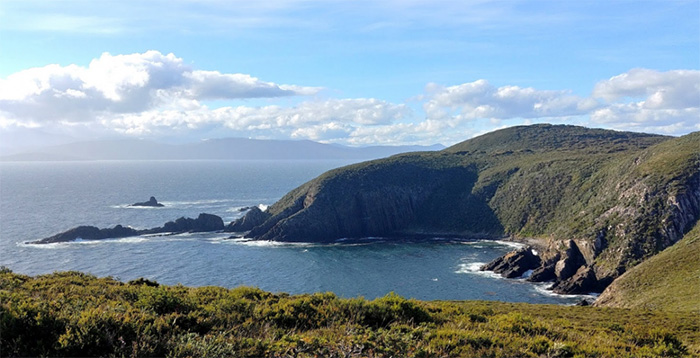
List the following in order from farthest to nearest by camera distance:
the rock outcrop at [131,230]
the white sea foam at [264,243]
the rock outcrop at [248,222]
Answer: the rock outcrop at [248,222] < the white sea foam at [264,243] < the rock outcrop at [131,230]

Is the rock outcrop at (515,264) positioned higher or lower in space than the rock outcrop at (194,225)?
lower

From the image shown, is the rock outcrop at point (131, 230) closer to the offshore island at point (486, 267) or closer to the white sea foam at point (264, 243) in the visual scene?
the offshore island at point (486, 267)

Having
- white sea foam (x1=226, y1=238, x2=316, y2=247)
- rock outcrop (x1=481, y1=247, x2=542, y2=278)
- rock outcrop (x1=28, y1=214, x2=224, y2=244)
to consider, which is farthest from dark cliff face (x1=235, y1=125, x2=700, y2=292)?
rock outcrop (x1=28, y1=214, x2=224, y2=244)

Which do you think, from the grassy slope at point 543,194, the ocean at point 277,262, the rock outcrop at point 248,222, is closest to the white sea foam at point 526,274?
the ocean at point 277,262

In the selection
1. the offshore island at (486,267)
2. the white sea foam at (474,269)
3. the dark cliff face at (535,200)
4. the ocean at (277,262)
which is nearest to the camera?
the offshore island at (486,267)

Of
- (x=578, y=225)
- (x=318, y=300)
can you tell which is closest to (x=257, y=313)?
(x=318, y=300)

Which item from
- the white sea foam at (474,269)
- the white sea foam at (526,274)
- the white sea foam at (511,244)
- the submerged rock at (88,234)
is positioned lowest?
the white sea foam at (526,274)

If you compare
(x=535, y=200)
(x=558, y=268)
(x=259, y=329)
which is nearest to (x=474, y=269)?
(x=558, y=268)
